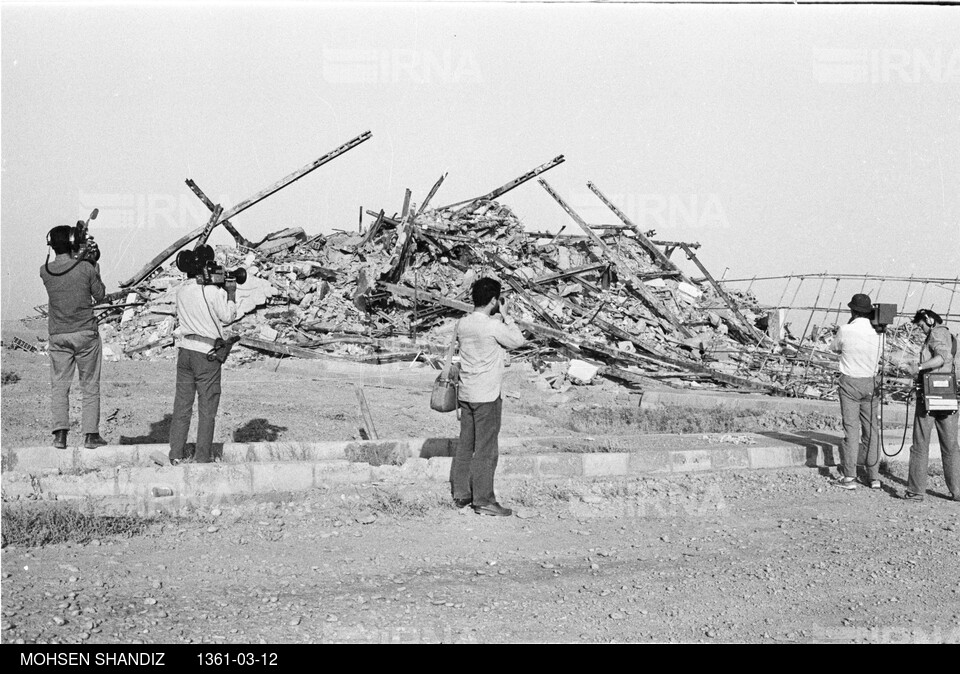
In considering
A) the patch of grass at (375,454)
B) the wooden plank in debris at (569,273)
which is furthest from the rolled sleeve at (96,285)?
the wooden plank in debris at (569,273)

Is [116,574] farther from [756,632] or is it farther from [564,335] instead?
[564,335]

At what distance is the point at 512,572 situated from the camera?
16.5 ft

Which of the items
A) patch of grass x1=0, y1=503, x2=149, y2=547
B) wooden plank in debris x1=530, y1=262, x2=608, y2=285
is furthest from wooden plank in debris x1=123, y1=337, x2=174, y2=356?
patch of grass x1=0, y1=503, x2=149, y2=547

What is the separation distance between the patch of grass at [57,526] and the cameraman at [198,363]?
2.80 ft

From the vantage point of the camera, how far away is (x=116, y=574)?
184 inches

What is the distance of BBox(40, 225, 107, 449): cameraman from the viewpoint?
20.9ft

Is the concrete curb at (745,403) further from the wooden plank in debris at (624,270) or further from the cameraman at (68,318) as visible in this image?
the cameraman at (68,318)

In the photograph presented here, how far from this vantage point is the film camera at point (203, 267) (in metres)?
6.38

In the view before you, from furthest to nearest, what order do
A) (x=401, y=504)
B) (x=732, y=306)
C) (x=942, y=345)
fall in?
(x=732, y=306) → (x=942, y=345) → (x=401, y=504)

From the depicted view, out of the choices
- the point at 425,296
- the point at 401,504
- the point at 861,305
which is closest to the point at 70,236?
the point at 401,504

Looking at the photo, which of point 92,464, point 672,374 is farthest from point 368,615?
point 672,374

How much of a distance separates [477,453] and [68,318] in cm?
321

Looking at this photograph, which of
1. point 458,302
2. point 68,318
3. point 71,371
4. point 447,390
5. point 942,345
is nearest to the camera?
point 447,390

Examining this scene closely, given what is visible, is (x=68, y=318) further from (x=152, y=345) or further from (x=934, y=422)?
(x=152, y=345)
